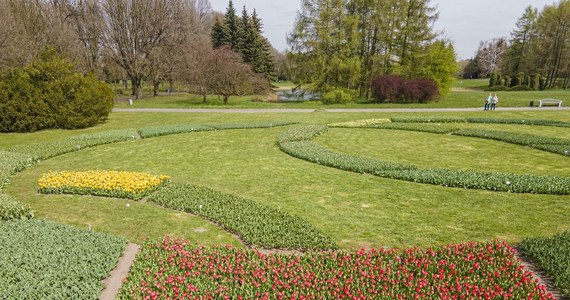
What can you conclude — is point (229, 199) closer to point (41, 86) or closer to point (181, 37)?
point (41, 86)

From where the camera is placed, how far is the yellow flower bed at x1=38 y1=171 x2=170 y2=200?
9.20 m

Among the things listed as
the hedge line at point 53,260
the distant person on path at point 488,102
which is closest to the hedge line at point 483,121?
the distant person on path at point 488,102

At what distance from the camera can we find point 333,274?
5.38 meters

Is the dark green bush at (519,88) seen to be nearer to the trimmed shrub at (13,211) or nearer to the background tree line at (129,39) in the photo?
the background tree line at (129,39)

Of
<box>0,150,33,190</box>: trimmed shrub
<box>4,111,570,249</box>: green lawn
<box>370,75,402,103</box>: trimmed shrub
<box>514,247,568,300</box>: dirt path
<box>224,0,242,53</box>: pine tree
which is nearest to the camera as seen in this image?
<box>514,247,568,300</box>: dirt path

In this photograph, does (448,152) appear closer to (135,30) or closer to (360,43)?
(360,43)

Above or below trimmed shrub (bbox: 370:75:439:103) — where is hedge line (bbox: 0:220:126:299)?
below

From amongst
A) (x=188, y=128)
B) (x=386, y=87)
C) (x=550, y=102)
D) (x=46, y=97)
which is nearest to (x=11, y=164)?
(x=188, y=128)

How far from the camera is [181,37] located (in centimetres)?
4412

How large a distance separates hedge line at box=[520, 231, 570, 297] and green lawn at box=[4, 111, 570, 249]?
0.50 m

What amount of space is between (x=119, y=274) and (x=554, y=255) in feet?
24.5

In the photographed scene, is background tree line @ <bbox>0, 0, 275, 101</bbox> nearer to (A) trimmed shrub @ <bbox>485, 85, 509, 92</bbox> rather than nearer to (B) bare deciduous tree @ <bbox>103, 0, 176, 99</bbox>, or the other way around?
(B) bare deciduous tree @ <bbox>103, 0, 176, 99</bbox>

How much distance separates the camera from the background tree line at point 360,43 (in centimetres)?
3738

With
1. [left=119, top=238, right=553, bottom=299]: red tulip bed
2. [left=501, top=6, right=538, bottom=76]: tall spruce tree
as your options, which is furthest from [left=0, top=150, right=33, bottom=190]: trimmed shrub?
[left=501, top=6, right=538, bottom=76]: tall spruce tree
